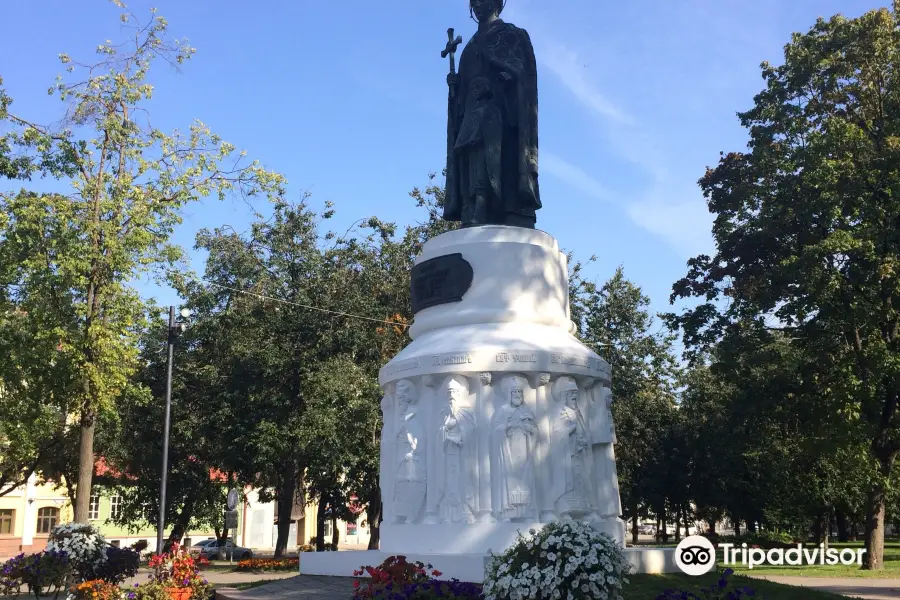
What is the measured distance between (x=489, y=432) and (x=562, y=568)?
395cm

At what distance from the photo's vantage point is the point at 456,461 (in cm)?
1108

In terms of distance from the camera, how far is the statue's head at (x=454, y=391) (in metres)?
11.2

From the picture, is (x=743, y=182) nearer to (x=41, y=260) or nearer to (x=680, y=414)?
(x=680, y=414)

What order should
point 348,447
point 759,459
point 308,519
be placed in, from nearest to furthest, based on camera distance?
point 348,447
point 759,459
point 308,519

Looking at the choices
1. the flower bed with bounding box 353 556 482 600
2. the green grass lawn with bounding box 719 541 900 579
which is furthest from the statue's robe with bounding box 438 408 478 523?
the green grass lawn with bounding box 719 541 900 579

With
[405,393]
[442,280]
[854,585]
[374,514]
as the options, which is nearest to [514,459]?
[405,393]

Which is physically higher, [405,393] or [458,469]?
[405,393]

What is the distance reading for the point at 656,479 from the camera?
1473 inches

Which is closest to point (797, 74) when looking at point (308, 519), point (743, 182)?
point (743, 182)

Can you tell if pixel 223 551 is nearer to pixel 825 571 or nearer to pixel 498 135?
pixel 825 571

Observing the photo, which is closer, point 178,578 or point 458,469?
point 458,469

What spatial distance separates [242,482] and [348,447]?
5.30m

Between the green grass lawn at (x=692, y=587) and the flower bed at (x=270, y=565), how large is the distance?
49.2 ft

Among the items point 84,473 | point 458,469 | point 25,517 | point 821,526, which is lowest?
point 821,526
